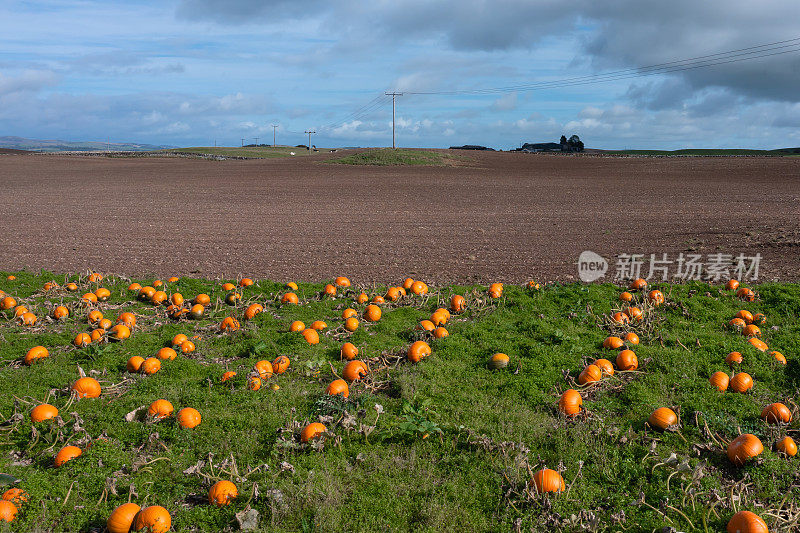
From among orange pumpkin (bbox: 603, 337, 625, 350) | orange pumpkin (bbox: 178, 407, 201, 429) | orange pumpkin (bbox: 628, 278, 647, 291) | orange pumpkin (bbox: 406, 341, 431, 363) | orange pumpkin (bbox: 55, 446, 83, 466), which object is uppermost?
orange pumpkin (bbox: 628, 278, 647, 291)

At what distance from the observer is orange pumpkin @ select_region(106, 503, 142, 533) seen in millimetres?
4238

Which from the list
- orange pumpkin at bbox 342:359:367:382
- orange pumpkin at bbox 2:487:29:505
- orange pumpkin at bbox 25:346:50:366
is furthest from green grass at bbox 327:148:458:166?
orange pumpkin at bbox 2:487:29:505

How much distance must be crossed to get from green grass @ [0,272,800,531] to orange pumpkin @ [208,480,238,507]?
84 mm

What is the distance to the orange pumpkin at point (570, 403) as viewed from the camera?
5.89 meters

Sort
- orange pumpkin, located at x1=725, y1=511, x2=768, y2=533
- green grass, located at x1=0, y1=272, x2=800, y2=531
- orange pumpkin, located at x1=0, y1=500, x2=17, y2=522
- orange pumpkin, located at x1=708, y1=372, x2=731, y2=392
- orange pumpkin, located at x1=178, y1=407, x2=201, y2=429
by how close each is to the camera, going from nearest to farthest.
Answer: orange pumpkin, located at x1=725, y1=511, x2=768, y2=533 < orange pumpkin, located at x1=0, y1=500, x2=17, y2=522 < green grass, located at x1=0, y1=272, x2=800, y2=531 < orange pumpkin, located at x1=178, y1=407, x2=201, y2=429 < orange pumpkin, located at x1=708, y1=372, x2=731, y2=392

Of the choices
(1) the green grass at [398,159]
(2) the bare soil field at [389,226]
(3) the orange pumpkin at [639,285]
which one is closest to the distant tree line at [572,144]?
(1) the green grass at [398,159]

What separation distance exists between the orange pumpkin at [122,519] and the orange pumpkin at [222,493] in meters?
0.59

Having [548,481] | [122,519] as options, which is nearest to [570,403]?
[548,481]

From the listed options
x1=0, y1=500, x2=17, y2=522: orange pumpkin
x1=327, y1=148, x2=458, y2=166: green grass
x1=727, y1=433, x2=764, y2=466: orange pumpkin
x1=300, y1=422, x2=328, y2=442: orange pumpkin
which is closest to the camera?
x1=0, y1=500, x2=17, y2=522: orange pumpkin

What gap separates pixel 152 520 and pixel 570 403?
419cm

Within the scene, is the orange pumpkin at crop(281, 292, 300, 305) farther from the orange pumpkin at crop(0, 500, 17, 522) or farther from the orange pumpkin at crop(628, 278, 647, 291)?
the orange pumpkin at crop(628, 278, 647, 291)

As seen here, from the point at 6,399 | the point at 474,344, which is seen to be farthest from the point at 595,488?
the point at 6,399

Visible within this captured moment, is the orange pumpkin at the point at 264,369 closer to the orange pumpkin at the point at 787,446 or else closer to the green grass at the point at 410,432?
the green grass at the point at 410,432

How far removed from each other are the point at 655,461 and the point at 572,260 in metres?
9.53
